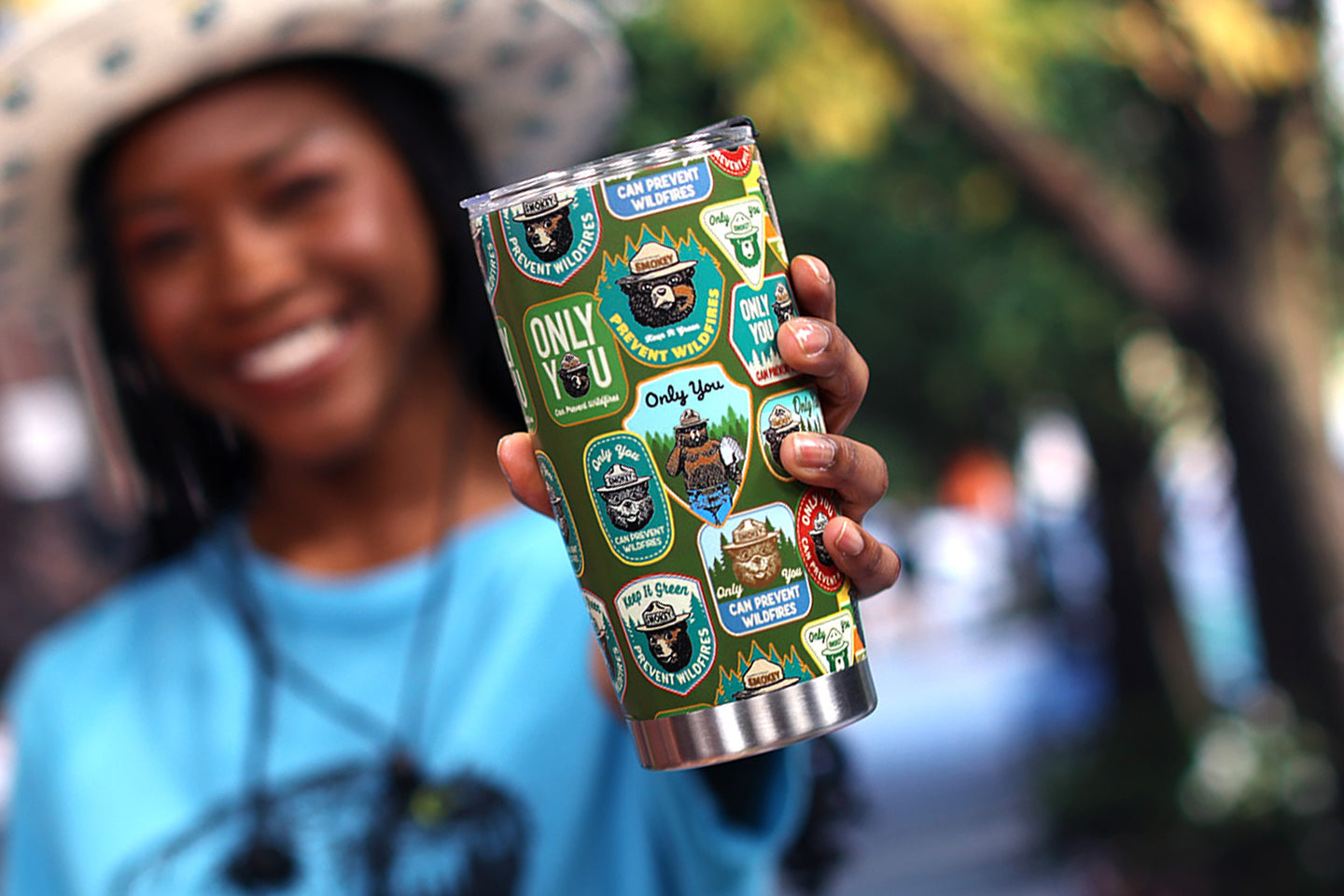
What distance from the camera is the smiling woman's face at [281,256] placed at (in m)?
1.77

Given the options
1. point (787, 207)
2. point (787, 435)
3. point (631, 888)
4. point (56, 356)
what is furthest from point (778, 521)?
point (56, 356)

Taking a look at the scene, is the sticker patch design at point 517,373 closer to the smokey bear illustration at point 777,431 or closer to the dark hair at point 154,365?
the smokey bear illustration at point 777,431

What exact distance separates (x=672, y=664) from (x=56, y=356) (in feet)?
37.3

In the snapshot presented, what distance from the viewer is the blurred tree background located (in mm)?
3979

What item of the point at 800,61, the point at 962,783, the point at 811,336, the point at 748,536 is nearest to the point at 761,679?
the point at 748,536

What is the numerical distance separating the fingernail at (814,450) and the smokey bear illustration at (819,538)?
0.05 m

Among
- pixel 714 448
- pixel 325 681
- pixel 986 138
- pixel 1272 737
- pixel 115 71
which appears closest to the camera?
pixel 714 448

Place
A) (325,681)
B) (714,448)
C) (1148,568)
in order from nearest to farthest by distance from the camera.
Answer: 1. (714,448)
2. (325,681)
3. (1148,568)

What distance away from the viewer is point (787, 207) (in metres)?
8.18

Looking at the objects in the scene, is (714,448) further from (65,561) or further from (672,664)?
(65,561)

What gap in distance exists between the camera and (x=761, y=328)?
1078 mm

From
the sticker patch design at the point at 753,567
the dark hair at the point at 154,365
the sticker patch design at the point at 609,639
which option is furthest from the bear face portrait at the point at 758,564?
A: the dark hair at the point at 154,365

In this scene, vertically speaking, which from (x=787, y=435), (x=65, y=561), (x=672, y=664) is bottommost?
(x=65, y=561)

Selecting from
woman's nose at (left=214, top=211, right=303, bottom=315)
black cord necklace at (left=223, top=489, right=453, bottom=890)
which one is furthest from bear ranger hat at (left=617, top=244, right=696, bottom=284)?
black cord necklace at (left=223, top=489, right=453, bottom=890)
